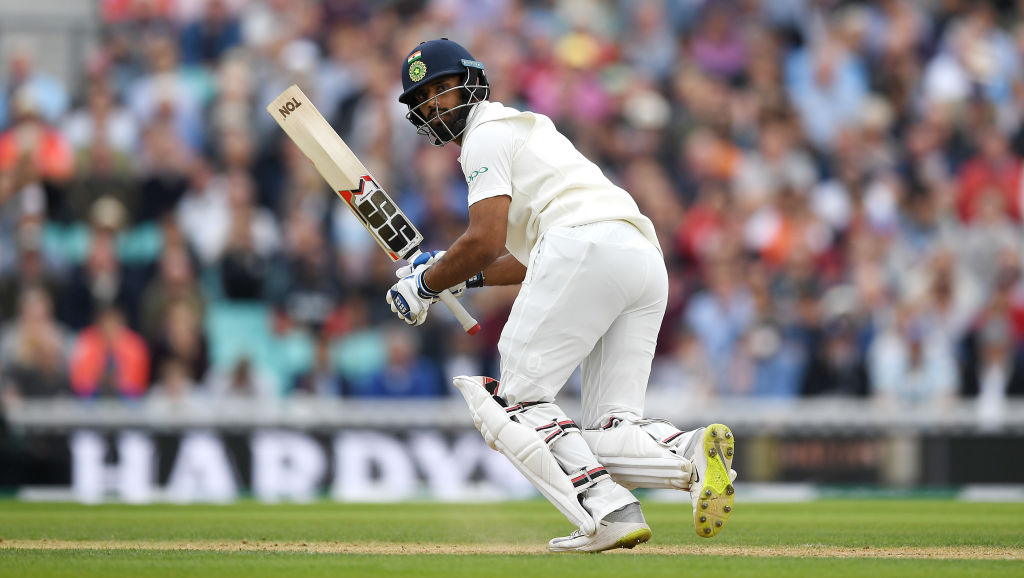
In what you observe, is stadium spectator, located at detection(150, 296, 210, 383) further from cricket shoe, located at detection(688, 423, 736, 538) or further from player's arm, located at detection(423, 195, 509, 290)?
cricket shoe, located at detection(688, 423, 736, 538)

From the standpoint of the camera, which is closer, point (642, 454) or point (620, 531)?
point (620, 531)

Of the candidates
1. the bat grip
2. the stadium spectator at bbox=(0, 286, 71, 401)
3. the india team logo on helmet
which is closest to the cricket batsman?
the india team logo on helmet

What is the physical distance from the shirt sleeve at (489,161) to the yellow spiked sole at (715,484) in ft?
4.09

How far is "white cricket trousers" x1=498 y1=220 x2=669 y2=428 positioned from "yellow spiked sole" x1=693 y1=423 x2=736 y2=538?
457 mm

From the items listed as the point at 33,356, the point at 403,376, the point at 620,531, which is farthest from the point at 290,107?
the point at 33,356

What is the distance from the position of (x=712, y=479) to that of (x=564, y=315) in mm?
847

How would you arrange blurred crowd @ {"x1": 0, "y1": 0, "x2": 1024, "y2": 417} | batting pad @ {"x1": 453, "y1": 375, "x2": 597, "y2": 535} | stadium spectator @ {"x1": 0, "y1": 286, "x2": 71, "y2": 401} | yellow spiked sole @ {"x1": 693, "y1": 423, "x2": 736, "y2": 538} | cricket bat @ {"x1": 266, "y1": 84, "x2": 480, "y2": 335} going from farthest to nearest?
blurred crowd @ {"x1": 0, "y1": 0, "x2": 1024, "y2": 417} < stadium spectator @ {"x1": 0, "y1": 286, "x2": 71, "y2": 401} < cricket bat @ {"x1": 266, "y1": 84, "x2": 480, "y2": 335} < batting pad @ {"x1": 453, "y1": 375, "x2": 597, "y2": 535} < yellow spiked sole @ {"x1": 693, "y1": 423, "x2": 736, "y2": 538}

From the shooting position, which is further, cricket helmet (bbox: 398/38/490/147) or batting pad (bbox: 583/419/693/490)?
cricket helmet (bbox: 398/38/490/147)

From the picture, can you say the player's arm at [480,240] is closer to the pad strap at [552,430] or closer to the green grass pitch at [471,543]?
the pad strap at [552,430]

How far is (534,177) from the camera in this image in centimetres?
607

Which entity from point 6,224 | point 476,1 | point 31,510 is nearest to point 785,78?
point 476,1

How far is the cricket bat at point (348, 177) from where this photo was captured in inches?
267

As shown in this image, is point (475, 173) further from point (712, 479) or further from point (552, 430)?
point (712, 479)

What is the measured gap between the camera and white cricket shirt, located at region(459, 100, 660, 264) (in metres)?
5.95
